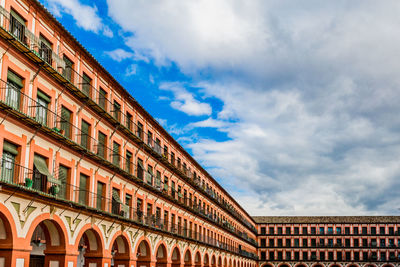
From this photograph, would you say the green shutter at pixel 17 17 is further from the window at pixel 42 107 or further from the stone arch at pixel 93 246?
the stone arch at pixel 93 246

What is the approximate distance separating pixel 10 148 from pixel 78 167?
6849mm

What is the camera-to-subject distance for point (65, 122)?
91.1 ft

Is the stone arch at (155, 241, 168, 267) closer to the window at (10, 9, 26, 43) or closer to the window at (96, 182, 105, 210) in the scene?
the window at (96, 182, 105, 210)

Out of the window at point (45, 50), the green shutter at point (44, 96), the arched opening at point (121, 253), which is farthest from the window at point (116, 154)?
the window at point (45, 50)

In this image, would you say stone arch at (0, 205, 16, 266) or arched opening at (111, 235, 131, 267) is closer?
stone arch at (0, 205, 16, 266)

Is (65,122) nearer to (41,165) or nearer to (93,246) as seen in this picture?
(41,165)

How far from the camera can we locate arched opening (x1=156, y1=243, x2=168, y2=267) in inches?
1769

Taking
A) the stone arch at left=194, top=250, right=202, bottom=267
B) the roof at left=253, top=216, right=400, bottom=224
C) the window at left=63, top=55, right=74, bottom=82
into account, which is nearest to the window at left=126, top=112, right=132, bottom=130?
the window at left=63, top=55, right=74, bottom=82

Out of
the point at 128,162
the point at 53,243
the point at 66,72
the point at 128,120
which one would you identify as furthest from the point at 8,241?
the point at 128,120

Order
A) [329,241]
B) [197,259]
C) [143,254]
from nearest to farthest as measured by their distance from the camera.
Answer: [143,254]
[197,259]
[329,241]

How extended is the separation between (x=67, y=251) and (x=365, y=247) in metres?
92.9

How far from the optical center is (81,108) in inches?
1171

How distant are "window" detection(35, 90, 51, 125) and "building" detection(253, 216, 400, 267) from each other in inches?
3642

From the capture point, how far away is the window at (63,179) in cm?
2672
